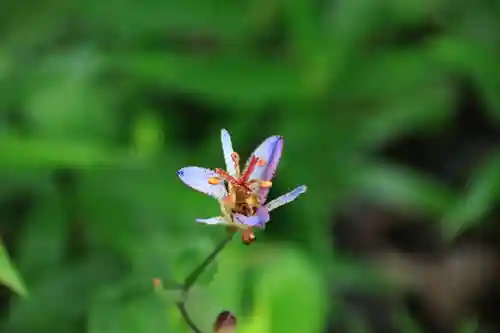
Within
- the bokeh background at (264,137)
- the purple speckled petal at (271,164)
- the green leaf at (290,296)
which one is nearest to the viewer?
the purple speckled petal at (271,164)

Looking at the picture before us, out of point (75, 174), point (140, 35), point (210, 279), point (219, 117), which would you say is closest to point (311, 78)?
point (219, 117)

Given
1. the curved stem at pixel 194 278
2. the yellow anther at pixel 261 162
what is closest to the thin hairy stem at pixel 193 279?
the curved stem at pixel 194 278

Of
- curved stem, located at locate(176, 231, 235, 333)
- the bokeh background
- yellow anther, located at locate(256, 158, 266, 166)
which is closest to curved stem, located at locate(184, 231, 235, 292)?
curved stem, located at locate(176, 231, 235, 333)

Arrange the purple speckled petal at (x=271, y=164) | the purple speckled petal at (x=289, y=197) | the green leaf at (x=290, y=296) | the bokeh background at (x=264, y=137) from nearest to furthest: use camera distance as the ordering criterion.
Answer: the purple speckled petal at (x=289, y=197), the purple speckled petal at (x=271, y=164), the green leaf at (x=290, y=296), the bokeh background at (x=264, y=137)

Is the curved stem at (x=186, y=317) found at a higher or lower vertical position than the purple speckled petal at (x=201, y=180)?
lower

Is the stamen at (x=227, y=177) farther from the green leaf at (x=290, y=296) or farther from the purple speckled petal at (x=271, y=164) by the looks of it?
the green leaf at (x=290, y=296)

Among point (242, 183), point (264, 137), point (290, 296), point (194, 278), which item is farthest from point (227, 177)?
point (264, 137)

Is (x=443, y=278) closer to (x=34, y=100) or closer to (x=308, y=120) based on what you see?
(x=308, y=120)
